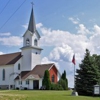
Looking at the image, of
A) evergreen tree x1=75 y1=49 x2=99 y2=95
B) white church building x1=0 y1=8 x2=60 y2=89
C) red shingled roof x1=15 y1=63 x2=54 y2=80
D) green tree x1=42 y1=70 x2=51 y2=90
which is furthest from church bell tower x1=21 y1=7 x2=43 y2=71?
evergreen tree x1=75 y1=49 x2=99 y2=95

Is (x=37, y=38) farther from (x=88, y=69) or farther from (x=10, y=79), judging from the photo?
(x=88, y=69)

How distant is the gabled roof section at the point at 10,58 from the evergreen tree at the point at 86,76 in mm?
33481

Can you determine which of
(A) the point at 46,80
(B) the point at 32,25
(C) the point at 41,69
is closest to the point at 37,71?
(C) the point at 41,69

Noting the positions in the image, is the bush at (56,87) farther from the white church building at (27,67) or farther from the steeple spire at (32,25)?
the steeple spire at (32,25)

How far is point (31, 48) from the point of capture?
68250 millimetres

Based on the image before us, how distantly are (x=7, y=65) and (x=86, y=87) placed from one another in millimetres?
36222

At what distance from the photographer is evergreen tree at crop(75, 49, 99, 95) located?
3703cm

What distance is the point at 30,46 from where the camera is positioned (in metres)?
68.3

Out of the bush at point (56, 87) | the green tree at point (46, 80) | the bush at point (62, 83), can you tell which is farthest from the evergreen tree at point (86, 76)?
the bush at point (62, 83)

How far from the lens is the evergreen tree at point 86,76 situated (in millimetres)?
37031

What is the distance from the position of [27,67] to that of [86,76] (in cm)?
3257

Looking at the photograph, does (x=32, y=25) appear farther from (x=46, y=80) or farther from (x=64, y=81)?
(x=64, y=81)

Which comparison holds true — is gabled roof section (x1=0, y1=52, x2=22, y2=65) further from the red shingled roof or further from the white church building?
the red shingled roof

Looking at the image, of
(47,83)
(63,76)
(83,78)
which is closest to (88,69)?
(83,78)
